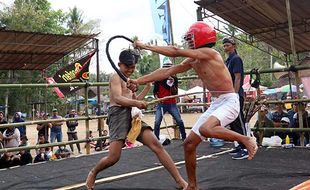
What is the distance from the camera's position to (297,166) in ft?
16.1

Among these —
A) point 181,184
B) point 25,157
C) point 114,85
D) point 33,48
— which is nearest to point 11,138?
point 25,157

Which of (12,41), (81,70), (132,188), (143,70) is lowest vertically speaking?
(132,188)

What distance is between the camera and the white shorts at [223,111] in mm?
3678

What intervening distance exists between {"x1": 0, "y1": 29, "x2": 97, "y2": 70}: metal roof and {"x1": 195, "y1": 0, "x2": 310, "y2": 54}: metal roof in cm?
481

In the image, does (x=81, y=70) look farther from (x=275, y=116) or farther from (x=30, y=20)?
(x=30, y=20)

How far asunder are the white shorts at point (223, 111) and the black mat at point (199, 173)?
732mm

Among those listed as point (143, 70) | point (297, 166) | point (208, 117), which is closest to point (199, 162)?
point (297, 166)

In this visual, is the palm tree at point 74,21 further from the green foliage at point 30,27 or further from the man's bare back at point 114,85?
the man's bare back at point 114,85

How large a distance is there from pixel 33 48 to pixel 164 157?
40.1ft

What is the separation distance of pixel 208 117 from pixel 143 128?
2.84 feet

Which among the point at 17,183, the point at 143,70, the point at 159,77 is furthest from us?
the point at 143,70

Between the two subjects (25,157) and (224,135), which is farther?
(25,157)

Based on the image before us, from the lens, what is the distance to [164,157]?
4074mm

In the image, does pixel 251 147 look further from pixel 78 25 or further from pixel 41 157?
pixel 78 25
